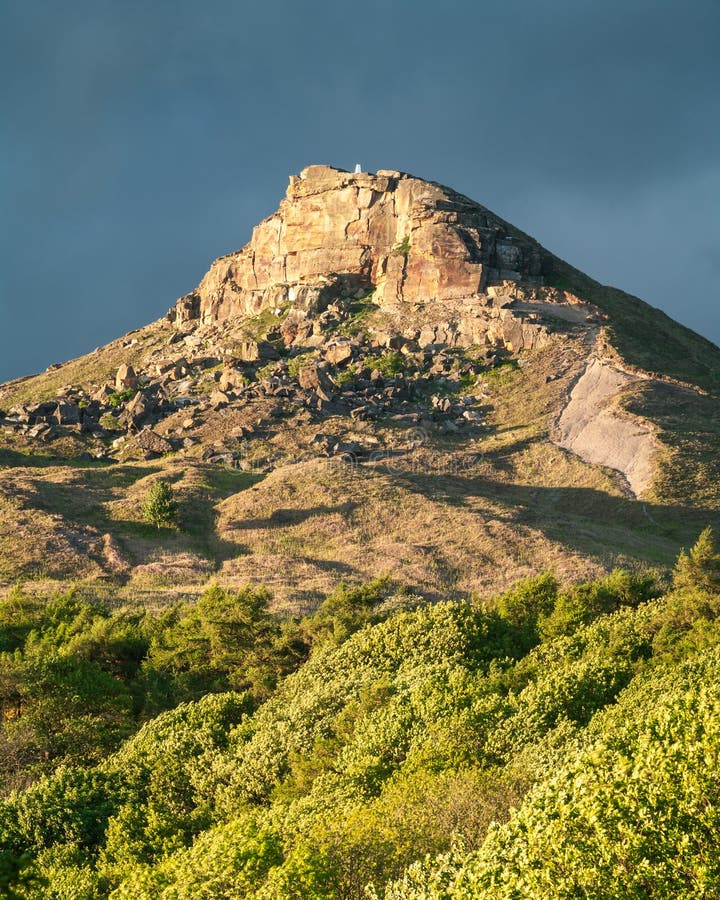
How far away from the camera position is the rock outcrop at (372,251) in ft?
348

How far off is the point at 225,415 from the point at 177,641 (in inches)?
1834

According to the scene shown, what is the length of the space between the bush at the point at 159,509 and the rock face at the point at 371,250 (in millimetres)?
48799

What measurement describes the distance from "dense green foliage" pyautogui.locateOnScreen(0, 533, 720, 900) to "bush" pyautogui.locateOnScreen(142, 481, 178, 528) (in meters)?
16.6

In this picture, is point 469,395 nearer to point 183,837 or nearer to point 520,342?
point 520,342

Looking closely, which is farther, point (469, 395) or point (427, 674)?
point (469, 395)

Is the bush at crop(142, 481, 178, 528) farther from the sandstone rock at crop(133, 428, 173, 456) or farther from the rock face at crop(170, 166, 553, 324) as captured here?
the rock face at crop(170, 166, 553, 324)

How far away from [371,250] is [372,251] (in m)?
0.18

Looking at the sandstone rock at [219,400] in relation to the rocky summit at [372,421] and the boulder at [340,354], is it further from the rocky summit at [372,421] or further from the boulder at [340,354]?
the boulder at [340,354]

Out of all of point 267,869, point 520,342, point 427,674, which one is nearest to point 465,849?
point 267,869

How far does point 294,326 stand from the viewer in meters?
106

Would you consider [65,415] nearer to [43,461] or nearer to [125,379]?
[43,461]

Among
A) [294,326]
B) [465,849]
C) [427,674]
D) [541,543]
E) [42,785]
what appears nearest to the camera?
[465,849]

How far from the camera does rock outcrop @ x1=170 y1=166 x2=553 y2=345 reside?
106m

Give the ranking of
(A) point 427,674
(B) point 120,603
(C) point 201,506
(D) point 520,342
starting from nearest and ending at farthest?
(A) point 427,674
(B) point 120,603
(C) point 201,506
(D) point 520,342
